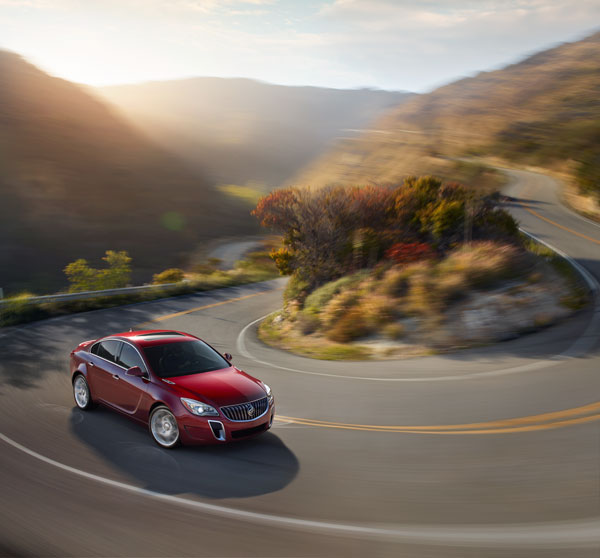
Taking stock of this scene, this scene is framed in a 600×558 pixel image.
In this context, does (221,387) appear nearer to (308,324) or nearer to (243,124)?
(308,324)

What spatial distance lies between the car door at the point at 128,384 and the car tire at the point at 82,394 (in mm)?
938

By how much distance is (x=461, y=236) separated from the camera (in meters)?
18.0

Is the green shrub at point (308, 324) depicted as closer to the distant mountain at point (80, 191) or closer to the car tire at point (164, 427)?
the car tire at point (164, 427)

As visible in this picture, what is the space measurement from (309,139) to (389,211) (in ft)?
518

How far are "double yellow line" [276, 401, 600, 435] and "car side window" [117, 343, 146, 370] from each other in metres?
2.88

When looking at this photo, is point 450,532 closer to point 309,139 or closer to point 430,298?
point 430,298

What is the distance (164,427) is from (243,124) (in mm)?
180688

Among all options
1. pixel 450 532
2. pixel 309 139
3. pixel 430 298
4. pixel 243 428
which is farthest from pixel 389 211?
pixel 309 139

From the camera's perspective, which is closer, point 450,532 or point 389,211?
point 450,532

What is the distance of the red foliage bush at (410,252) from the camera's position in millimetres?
16844

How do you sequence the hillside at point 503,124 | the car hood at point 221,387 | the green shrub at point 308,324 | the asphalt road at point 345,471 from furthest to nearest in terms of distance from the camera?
the hillside at point 503,124 → the green shrub at point 308,324 → the car hood at point 221,387 → the asphalt road at point 345,471

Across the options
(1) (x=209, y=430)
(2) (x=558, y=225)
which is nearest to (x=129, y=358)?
(1) (x=209, y=430)

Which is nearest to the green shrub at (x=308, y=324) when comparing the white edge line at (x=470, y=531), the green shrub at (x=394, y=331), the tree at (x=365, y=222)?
the tree at (x=365, y=222)

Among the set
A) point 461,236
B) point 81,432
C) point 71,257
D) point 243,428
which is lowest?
point 71,257
